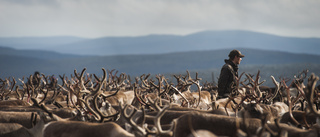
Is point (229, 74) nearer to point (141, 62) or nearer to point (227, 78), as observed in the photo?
point (227, 78)

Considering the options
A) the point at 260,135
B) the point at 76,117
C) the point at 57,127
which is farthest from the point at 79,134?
the point at 260,135

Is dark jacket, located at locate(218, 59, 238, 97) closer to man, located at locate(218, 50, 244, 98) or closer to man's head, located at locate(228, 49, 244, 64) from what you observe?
man, located at locate(218, 50, 244, 98)

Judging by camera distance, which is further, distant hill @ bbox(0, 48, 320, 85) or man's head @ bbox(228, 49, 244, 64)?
distant hill @ bbox(0, 48, 320, 85)

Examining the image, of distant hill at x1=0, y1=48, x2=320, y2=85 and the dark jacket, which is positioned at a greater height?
distant hill at x1=0, y1=48, x2=320, y2=85

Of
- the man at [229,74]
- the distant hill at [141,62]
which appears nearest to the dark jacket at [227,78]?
the man at [229,74]

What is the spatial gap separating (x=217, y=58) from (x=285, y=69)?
243 ft

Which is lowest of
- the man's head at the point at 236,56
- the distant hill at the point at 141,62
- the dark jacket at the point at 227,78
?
the dark jacket at the point at 227,78

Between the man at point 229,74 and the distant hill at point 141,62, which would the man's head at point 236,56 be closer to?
the man at point 229,74

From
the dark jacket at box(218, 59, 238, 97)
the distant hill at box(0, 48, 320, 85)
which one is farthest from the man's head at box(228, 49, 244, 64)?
the distant hill at box(0, 48, 320, 85)

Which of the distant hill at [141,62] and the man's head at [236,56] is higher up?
the distant hill at [141,62]

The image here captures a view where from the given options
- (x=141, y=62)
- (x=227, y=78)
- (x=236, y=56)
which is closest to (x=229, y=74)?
(x=227, y=78)

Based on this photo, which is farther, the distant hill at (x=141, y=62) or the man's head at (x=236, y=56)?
the distant hill at (x=141, y=62)

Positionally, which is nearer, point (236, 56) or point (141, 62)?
point (236, 56)

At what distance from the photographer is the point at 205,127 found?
4516mm
